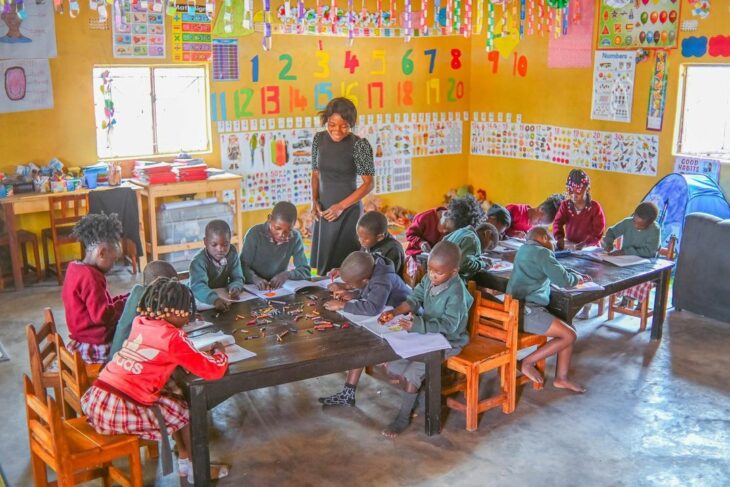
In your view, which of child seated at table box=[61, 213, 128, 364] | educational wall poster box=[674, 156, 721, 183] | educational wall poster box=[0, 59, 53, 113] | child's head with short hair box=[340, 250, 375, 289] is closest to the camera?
child seated at table box=[61, 213, 128, 364]

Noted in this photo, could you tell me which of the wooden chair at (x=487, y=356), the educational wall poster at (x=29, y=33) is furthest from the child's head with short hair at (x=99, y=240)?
the educational wall poster at (x=29, y=33)

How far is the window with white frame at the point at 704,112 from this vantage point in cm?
782

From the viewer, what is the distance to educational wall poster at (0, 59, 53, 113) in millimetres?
7508

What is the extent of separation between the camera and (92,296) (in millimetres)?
4246

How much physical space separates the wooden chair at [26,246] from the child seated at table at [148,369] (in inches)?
171

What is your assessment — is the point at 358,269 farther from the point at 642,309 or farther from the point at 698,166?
the point at 698,166

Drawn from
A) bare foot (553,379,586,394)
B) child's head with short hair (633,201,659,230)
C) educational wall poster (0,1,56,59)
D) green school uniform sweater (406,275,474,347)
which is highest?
educational wall poster (0,1,56,59)

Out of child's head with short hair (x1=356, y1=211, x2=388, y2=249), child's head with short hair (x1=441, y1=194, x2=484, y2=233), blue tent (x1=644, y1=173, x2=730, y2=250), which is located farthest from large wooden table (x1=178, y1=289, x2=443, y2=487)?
blue tent (x1=644, y1=173, x2=730, y2=250)

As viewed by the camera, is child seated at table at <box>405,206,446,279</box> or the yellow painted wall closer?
child seated at table at <box>405,206,446,279</box>

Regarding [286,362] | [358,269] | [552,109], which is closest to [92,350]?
[286,362]

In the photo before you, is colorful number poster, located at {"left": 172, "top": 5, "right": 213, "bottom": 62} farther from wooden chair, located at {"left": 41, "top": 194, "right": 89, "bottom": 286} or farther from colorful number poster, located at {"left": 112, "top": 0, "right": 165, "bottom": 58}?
wooden chair, located at {"left": 41, "top": 194, "right": 89, "bottom": 286}

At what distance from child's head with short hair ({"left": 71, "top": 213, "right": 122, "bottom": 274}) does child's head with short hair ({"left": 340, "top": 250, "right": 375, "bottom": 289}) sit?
1258 millimetres

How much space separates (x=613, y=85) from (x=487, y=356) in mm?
4928

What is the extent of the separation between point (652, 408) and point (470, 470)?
1.42 m
